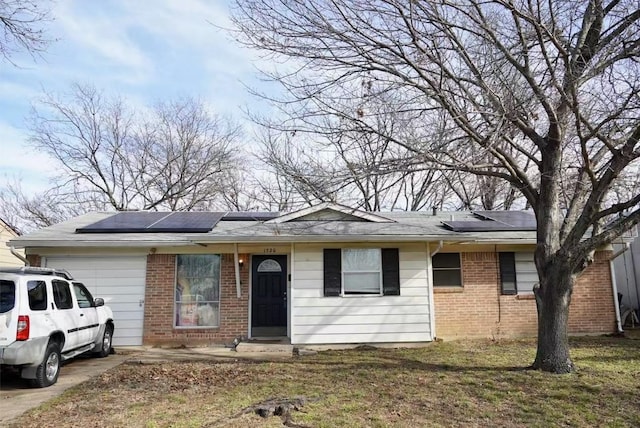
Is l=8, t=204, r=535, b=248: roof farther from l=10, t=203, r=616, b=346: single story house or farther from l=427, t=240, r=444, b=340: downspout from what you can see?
l=427, t=240, r=444, b=340: downspout

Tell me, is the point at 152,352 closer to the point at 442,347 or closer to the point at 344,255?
the point at 344,255

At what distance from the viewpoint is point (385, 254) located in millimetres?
10648

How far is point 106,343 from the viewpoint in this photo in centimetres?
956

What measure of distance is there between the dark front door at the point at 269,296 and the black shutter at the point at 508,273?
17.7 ft

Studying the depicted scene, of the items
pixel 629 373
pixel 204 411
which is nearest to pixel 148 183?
pixel 204 411

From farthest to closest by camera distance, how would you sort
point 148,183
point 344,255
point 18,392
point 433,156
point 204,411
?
point 148,183 < point 344,255 < point 433,156 < point 18,392 < point 204,411

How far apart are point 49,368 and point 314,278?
5364 millimetres

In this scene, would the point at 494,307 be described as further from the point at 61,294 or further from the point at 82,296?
the point at 61,294

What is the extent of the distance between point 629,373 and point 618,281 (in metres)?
8.50

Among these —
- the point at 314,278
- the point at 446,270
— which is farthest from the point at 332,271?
the point at 446,270

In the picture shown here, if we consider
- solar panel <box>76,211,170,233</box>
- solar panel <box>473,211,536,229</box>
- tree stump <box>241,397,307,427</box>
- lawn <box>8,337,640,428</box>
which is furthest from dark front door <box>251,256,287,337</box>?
solar panel <box>473,211,536,229</box>

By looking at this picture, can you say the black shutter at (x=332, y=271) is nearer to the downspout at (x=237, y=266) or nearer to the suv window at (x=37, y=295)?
the downspout at (x=237, y=266)

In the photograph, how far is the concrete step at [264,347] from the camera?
9812 millimetres

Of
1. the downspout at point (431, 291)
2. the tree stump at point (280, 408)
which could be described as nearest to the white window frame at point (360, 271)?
the downspout at point (431, 291)
